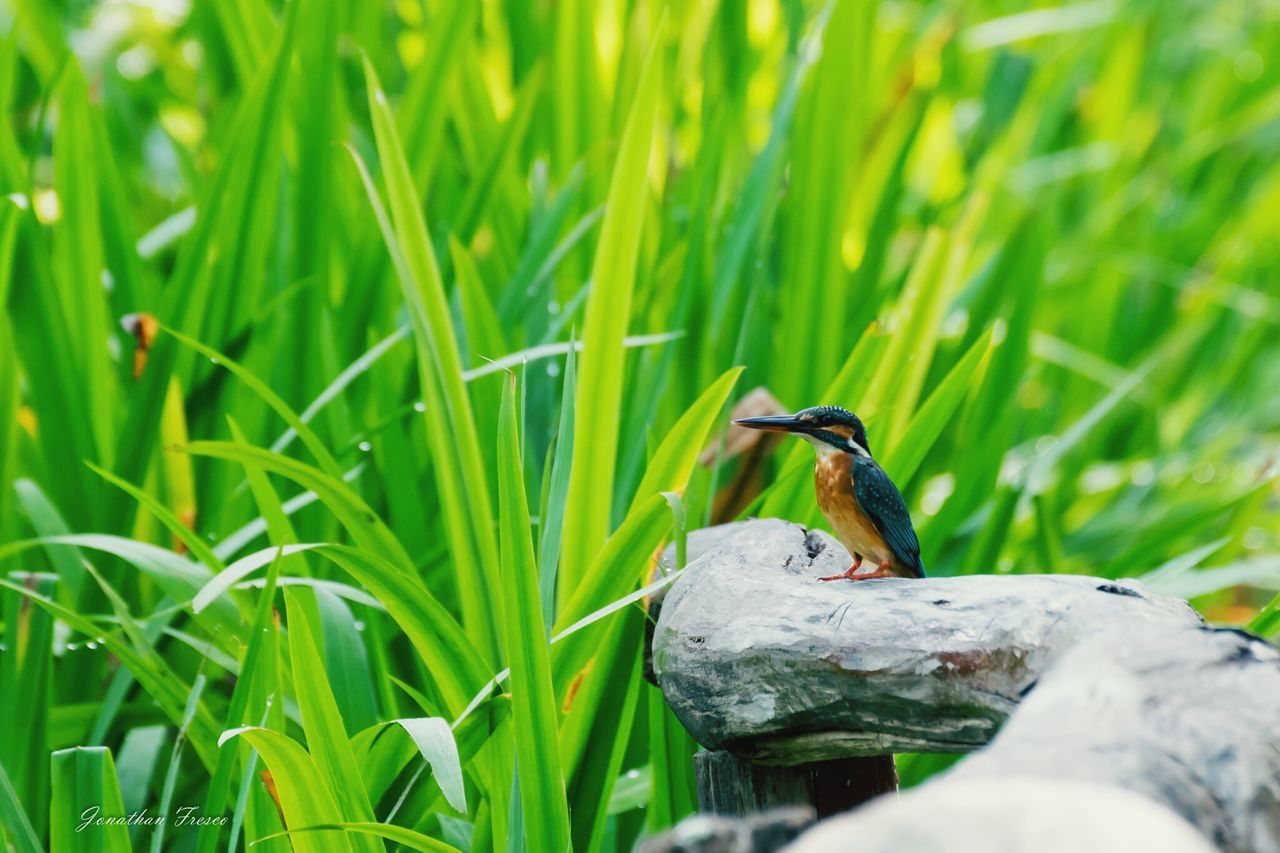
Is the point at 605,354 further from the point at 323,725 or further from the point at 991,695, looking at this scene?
the point at 991,695

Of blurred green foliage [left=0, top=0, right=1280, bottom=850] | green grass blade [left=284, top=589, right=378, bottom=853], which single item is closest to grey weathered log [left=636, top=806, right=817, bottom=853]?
blurred green foliage [left=0, top=0, right=1280, bottom=850]

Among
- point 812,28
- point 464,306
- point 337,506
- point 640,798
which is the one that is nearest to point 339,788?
point 337,506

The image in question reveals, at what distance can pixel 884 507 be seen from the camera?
116cm

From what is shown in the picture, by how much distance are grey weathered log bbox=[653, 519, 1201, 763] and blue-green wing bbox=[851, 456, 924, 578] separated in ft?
0.43

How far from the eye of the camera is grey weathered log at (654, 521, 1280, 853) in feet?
1.79

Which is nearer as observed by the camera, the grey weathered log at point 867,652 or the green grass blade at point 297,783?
the grey weathered log at point 867,652

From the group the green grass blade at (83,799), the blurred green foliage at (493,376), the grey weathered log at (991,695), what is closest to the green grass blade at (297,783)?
the blurred green foliage at (493,376)

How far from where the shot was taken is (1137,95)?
372 centimetres

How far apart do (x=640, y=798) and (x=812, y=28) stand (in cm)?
126

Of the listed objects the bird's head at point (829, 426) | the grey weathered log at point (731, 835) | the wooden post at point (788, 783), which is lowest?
the wooden post at point (788, 783)

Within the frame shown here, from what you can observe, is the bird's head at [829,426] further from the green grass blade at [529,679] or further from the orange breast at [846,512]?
the green grass blade at [529,679]

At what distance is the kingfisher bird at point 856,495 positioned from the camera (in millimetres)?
1162

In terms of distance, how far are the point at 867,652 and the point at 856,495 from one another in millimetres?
294

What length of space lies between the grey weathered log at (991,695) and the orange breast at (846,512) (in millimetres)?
36
